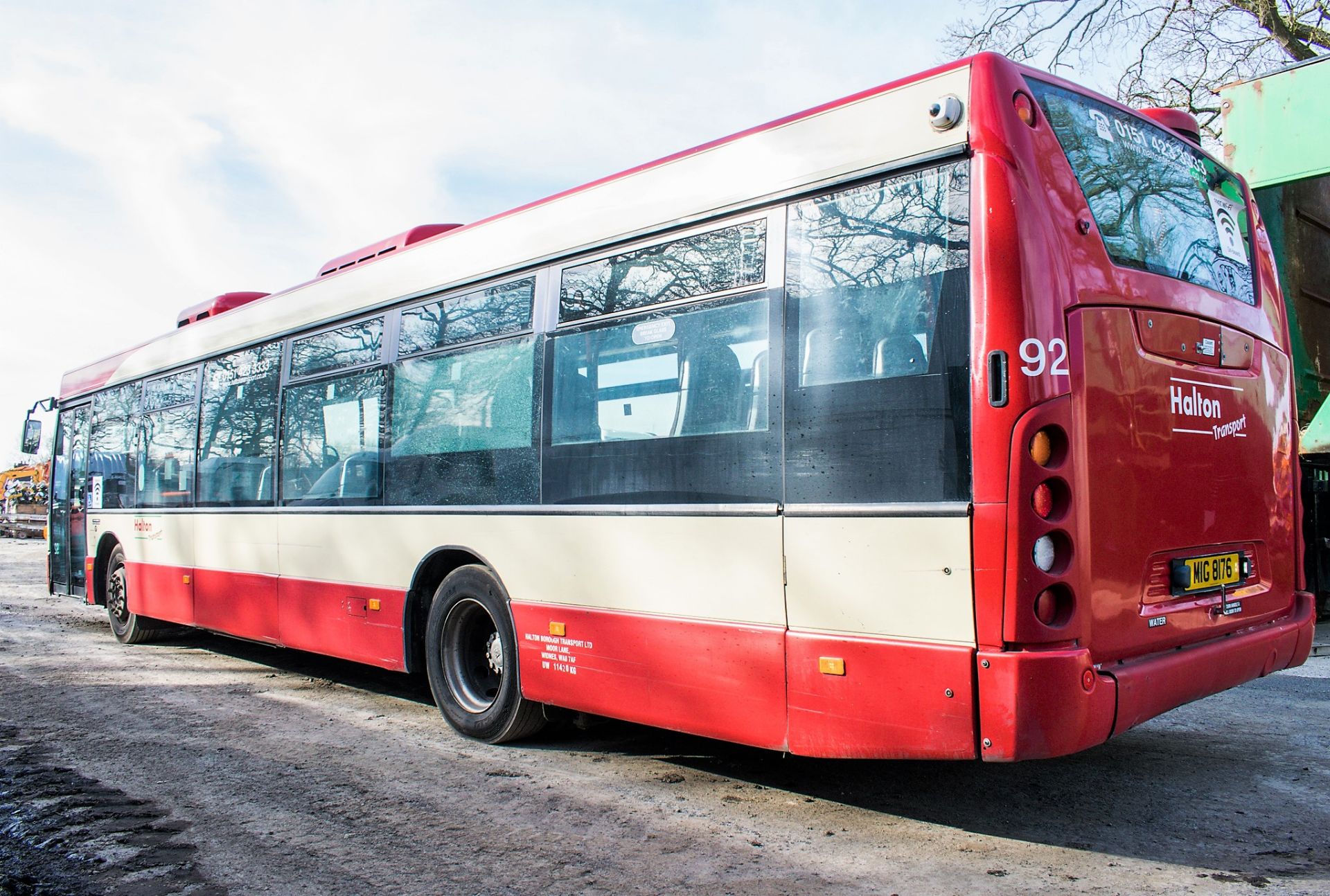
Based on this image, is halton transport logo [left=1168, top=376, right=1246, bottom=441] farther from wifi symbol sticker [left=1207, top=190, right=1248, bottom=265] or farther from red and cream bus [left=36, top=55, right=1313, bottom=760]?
wifi symbol sticker [left=1207, top=190, right=1248, bottom=265]

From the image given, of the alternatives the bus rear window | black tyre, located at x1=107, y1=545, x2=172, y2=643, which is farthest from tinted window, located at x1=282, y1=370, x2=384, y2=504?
the bus rear window

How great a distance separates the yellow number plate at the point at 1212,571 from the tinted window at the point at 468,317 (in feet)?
11.2

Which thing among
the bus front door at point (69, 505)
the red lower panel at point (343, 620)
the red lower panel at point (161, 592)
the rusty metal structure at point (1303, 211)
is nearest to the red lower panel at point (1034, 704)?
the red lower panel at point (343, 620)

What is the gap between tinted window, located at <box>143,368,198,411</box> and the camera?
29.4ft

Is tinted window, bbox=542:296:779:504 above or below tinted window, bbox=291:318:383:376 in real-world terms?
below

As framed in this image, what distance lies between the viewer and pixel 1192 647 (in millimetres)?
4062

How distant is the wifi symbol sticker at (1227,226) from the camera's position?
4.71 metres

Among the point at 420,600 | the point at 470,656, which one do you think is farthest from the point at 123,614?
the point at 470,656

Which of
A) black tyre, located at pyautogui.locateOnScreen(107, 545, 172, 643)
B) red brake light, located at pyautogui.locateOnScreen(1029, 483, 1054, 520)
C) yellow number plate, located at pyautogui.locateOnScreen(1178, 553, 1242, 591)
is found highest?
red brake light, located at pyautogui.locateOnScreen(1029, 483, 1054, 520)

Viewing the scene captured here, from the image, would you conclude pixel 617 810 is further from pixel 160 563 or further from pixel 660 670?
pixel 160 563

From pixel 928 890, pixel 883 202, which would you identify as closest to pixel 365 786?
pixel 928 890

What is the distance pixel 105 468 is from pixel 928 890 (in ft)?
32.4

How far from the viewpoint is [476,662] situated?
593 centimetres

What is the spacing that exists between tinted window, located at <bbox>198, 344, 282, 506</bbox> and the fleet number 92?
19.3 ft
